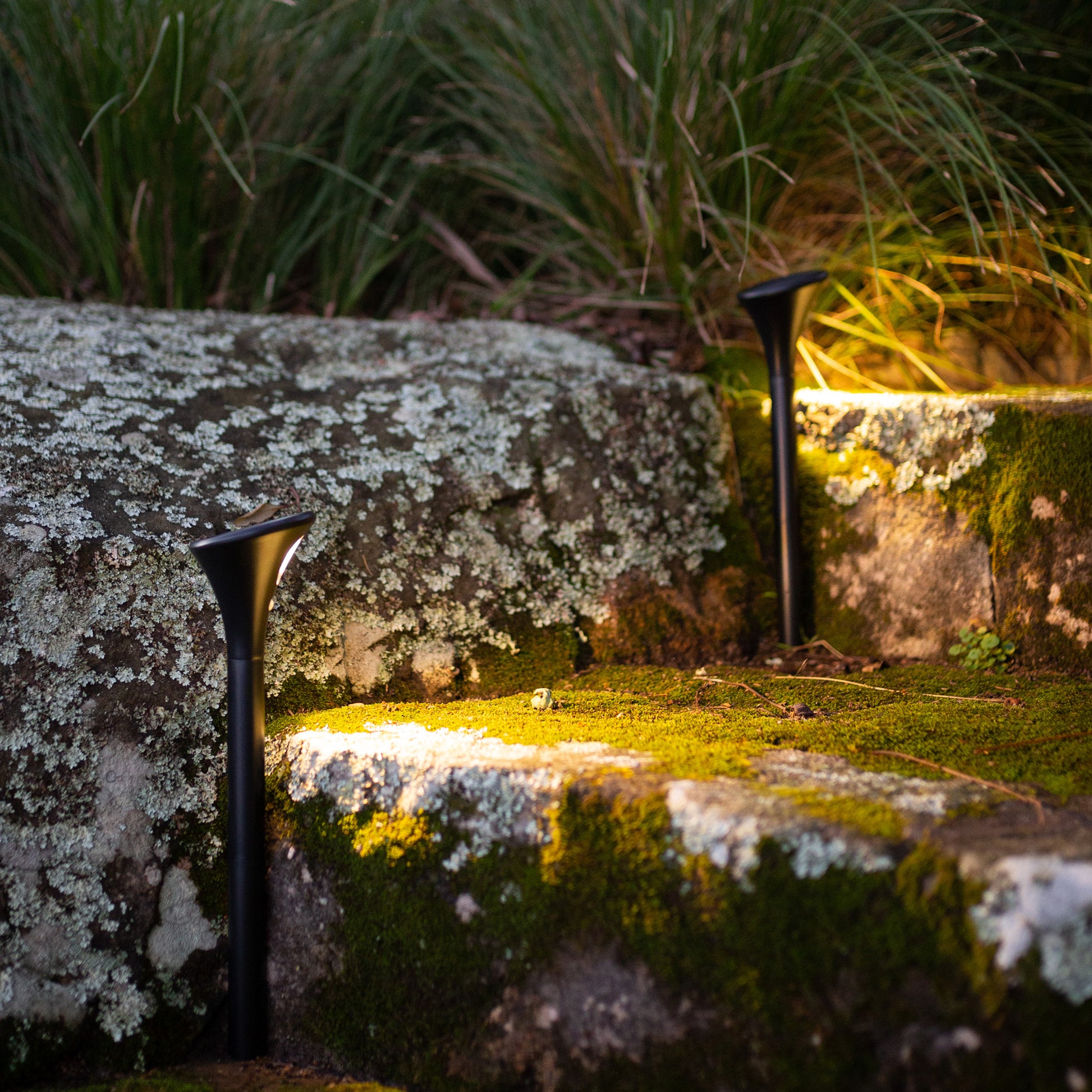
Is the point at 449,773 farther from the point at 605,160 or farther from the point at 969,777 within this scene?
the point at 605,160

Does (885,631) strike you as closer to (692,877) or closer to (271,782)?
(692,877)

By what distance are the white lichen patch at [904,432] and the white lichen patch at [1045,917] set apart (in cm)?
112

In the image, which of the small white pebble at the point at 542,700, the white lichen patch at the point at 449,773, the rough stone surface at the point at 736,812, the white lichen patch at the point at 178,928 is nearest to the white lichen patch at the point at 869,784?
the rough stone surface at the point at 736,812

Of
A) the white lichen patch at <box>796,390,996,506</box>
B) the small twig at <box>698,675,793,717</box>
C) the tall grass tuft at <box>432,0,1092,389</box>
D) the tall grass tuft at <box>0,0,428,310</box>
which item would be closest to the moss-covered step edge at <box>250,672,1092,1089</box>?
the small twig at <box>698,675,793,717</box>

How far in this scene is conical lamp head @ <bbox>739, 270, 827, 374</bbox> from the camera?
182 centimetres

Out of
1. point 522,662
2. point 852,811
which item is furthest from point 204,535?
point 852,811

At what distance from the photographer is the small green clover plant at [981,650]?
1.72 meters

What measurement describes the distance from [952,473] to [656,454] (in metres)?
0.69

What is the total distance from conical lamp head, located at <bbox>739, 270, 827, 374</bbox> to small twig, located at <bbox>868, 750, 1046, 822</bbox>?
97cm

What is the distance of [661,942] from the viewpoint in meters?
1.09

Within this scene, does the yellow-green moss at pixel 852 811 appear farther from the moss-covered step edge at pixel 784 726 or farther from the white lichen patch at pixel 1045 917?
the white lichen patch at pixel 1045 917

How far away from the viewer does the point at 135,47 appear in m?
2.58

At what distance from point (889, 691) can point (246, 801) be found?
3.99 ft

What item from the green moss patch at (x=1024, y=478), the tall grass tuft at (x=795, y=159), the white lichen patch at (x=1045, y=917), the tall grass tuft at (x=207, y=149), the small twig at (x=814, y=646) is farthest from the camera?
the tall grass tuft at (x=207, y=149)
